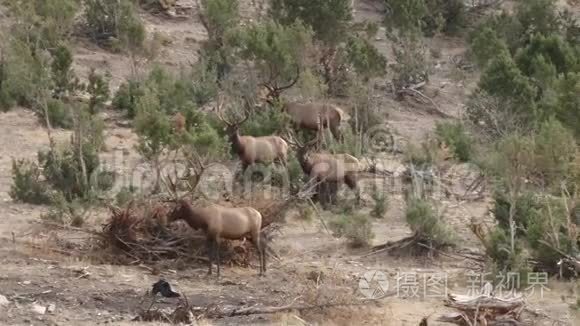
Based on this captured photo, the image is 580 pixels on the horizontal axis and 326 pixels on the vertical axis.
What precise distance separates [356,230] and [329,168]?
6.41 ft

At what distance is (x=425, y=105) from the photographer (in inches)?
1018

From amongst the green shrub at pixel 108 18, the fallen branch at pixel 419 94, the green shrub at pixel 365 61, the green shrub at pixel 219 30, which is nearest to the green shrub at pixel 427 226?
the green shrub at pixel 365 61

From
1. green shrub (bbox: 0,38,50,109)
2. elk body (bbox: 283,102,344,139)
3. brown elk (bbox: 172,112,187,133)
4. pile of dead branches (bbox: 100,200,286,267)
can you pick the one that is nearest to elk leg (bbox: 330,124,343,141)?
elk body (bbox: 283,102,344,139)

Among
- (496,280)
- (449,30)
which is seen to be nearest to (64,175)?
(496,280)

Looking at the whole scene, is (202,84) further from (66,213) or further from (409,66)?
(66,213)

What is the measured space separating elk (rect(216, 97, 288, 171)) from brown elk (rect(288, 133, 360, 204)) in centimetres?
40

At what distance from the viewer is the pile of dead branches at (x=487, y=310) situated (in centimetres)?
1069

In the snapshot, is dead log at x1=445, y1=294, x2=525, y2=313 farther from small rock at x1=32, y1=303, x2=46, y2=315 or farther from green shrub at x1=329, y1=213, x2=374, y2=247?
small rock at x1=32, y1=303, x2=46, y2=315

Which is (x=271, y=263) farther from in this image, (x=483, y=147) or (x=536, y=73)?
(x=536, y=73)

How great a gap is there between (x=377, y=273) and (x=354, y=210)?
9.61 ft

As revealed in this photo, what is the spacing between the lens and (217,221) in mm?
11977

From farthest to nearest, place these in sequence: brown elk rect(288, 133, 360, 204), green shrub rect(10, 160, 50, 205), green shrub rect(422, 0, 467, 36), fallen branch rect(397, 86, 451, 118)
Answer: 1. green shrub rect(422, 0, 467, 36)
2. fallen branch rect(397, 86, 451, 118)
3. brown elk rect(288, 133, 360, 204)
4. green shrub rect(10, 160, 50, 205)

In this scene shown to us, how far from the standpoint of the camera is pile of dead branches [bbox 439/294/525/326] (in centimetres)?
1069

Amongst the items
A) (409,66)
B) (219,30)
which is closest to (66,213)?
(409,66)
